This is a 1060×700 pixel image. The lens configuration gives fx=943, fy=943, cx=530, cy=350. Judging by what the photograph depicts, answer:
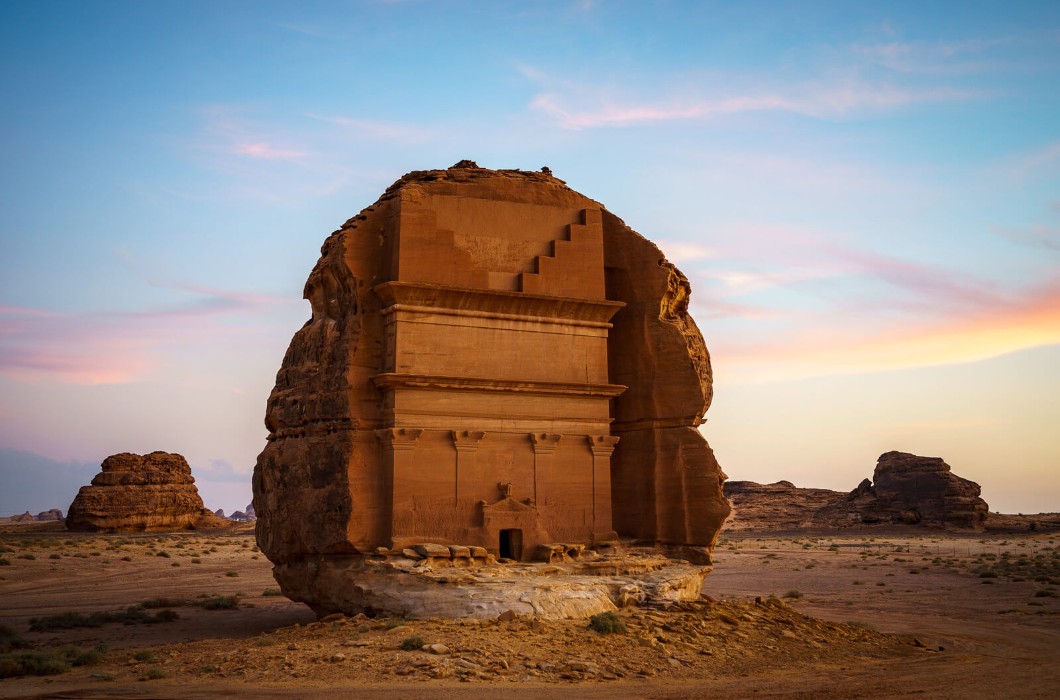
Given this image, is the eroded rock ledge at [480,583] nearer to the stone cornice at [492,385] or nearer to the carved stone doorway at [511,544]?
the carved stone doorway at [511,544]

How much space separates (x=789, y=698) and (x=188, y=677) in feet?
23.6

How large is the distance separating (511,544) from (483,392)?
2727 mm

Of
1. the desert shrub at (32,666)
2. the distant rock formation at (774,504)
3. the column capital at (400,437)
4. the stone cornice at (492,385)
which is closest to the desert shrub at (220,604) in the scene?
the column capital at (400,437)

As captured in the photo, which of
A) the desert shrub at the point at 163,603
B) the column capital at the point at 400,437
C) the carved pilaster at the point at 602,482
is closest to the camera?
the column capital at the point at 400,437

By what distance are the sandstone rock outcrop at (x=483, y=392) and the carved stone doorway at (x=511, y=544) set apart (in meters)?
0.04

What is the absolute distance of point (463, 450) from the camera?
16375 mm

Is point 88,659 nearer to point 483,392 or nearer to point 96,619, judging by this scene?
point 96,619

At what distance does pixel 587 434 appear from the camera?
17641mm

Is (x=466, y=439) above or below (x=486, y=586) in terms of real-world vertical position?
above

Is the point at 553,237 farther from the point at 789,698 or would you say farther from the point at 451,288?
the point at 789,698

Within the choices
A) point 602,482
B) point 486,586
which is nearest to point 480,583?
point 486,586

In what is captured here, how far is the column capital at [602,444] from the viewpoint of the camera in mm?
17625

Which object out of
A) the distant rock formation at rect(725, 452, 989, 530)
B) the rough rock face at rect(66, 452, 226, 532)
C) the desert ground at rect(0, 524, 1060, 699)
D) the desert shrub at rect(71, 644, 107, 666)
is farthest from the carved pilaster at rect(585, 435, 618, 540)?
the distant rock formation at rect(725, 452, 989, 530)

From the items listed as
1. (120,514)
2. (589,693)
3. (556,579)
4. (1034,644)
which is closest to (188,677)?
(589,693)
